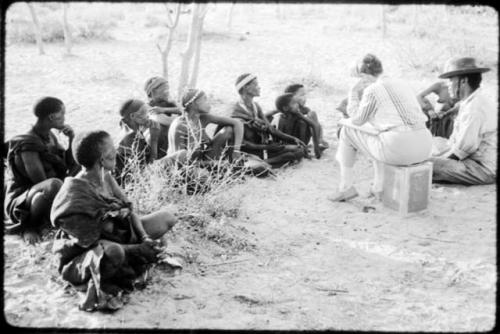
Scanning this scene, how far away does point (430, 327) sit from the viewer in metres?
3.24

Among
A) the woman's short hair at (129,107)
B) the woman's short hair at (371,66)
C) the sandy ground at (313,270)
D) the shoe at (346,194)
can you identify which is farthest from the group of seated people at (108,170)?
the woman's short hair at (371,66)

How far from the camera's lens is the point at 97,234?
328 cm

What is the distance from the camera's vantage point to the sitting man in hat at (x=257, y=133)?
611 centimetres

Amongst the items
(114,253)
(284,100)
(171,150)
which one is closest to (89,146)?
(114,253)

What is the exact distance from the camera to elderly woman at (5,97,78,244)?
4.00 meters

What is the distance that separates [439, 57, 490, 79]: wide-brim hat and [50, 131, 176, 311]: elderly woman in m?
3.23

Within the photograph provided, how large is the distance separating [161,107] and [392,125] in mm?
2473

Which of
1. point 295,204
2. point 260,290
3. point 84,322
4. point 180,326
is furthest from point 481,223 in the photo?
point 84,322

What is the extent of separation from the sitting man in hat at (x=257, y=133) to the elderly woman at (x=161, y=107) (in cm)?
70

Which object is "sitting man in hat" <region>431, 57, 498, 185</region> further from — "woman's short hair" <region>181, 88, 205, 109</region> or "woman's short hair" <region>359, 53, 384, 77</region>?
"woman's short hair" <region>181, 88, 205, 109</region>

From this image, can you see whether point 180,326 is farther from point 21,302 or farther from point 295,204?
point 295,204

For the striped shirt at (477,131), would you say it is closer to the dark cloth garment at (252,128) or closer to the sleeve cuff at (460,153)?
the sleeve cuff at (460,153)

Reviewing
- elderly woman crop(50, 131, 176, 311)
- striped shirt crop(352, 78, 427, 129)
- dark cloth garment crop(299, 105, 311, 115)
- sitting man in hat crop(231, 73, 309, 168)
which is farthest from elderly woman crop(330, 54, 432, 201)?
elderly woman crop(50, 131, 176, 311)

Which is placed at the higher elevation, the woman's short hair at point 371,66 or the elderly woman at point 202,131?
the woman's short hair at point 371,66
